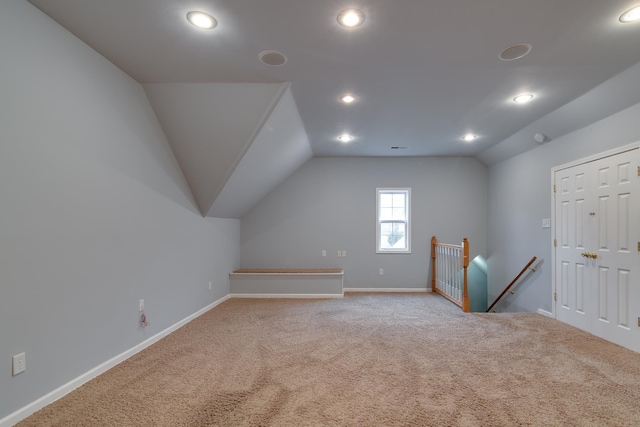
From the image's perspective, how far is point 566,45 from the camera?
2.27 metres

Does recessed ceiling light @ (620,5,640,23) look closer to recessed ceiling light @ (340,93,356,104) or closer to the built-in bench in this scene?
recessed ceiling light @ (340,93,356,104)

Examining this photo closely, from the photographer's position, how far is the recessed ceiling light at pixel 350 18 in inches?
76.3

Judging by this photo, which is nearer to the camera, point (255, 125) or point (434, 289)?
point (255, 125)

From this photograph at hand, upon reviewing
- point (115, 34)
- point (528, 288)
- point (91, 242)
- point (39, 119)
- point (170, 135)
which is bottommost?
point (528, 288)

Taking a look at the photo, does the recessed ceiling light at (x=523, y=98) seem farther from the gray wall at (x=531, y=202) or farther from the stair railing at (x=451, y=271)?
A: the stair railing at (x=451, y=271)

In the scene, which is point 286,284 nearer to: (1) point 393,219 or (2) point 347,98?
(1) point 393,219

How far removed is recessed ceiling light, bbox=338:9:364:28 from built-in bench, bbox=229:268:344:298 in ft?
12.8

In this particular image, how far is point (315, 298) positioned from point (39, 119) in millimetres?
4171

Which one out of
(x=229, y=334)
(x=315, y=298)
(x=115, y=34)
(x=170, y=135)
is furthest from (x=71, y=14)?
(x=315, y=298)

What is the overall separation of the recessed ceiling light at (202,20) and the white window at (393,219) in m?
4.28

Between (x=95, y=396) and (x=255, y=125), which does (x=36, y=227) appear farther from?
(x=255, y=125)

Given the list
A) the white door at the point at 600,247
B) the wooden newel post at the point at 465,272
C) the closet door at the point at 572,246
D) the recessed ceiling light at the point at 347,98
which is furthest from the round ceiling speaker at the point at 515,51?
the wooden newel post at the point at 465,272

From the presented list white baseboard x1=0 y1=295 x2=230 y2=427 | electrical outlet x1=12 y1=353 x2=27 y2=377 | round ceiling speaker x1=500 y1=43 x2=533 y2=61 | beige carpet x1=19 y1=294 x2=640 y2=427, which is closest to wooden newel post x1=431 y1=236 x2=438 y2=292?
beige carpet x1=19 y1=294 x2=640 y2=427

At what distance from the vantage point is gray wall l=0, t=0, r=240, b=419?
180 cm
